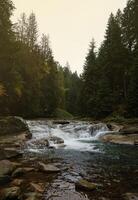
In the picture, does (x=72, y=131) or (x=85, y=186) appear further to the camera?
(x=72, y=131)

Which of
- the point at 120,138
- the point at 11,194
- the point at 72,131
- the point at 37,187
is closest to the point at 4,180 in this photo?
the point at 37,187

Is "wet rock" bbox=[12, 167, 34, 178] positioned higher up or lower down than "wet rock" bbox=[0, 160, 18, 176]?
lower down

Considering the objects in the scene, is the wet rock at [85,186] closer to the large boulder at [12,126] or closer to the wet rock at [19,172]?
the wet rock at [19,172]

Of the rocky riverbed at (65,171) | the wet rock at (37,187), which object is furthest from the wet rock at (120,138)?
the wet rock at (37,187)

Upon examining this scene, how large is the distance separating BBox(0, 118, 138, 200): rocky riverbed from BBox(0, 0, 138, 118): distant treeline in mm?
11776

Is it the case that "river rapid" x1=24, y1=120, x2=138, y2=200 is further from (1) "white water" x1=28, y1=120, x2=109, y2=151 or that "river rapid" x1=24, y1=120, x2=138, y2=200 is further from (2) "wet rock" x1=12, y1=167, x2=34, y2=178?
(1) "white water" x1=28, y1=120, x2=109, y2=151

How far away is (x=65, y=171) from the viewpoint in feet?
34.2

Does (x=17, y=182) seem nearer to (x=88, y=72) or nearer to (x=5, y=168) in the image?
(x=5, y=168)

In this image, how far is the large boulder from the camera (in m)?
19.4

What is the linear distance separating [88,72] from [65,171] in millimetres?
36514

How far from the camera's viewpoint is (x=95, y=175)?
391 inches

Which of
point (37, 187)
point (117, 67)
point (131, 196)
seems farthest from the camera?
point (117, 67)

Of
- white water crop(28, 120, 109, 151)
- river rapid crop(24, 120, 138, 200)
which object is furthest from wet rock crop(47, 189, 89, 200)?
white water crop(28, 120, 109, 151)

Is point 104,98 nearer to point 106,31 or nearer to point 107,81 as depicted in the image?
point 107,81
